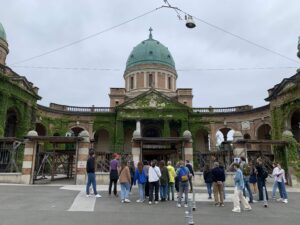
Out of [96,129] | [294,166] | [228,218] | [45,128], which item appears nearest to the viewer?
[228,218]

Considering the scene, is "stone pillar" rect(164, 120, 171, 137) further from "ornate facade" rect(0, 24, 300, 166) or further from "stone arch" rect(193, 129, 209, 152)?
"stone arch" rect(193, 129, 209, 152)

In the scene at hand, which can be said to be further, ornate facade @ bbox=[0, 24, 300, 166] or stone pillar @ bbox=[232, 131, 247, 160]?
ornate facade @ bbox=[0, 24, 300, 166]

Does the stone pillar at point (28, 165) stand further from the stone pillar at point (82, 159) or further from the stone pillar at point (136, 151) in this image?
the stone pillar at point (136, 151)

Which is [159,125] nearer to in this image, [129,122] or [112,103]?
[129,122]

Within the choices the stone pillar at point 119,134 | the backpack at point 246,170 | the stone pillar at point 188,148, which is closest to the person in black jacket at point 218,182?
the backpack at point 246,170

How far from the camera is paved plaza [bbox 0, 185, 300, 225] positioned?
757cm

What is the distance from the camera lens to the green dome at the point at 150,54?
153 ft

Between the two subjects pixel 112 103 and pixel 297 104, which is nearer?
pixel 297 104

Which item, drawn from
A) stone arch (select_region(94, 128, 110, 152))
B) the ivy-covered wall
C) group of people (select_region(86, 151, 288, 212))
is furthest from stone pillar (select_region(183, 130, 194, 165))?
stone arch (select_region(94, 128, 110, 152))

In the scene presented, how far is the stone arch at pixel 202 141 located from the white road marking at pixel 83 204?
106 ft

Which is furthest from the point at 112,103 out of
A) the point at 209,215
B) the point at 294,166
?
the point at 209,215

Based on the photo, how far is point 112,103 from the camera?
44.3m

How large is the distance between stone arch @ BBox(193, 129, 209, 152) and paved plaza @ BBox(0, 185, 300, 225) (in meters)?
30.9

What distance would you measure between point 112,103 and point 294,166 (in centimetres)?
3052
